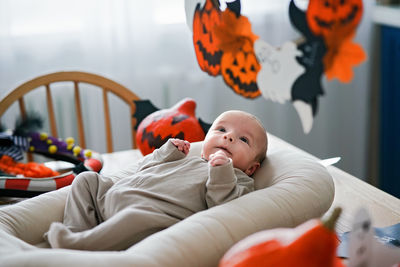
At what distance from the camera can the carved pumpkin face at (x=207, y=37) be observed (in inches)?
43.2

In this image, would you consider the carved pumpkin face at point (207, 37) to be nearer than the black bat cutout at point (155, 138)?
Yes

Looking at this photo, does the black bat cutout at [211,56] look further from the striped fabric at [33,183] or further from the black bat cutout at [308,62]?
the striped fabric at [33,183]

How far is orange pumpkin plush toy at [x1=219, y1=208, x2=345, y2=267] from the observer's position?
0.66m

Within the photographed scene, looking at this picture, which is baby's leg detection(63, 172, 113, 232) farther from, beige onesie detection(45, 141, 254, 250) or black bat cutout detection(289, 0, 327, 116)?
black bat cutout detection(289, 0, 327, 116)

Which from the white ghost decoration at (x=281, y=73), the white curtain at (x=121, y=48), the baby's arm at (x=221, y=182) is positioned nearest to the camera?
the white ghost decoration at (x=281, y=73)

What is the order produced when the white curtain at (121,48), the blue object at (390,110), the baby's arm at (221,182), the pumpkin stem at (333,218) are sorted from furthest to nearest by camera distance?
the blue object at (390,110) → the white curtain at (121,48) → the baby's arm at (221,182) → the pumpkin stem at (333,218)

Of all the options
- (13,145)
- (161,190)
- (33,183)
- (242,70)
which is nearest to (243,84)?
(242,70)

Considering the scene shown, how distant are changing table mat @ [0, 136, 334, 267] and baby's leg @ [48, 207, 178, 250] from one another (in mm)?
53

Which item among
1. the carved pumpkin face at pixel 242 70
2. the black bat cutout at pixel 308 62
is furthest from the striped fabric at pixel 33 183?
the black bat cutout at pixel 308 62

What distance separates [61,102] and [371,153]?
4.68ft

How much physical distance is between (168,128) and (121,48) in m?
0.73

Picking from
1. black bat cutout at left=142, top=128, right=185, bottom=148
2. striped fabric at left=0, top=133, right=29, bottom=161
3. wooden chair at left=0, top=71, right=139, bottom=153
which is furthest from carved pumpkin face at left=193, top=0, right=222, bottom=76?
striped fabric at left=0, top=133, right=29, bottom=161

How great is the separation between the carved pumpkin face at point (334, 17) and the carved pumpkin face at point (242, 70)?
0.20m

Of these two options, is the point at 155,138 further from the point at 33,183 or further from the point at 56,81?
the point at 56,81
